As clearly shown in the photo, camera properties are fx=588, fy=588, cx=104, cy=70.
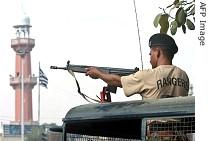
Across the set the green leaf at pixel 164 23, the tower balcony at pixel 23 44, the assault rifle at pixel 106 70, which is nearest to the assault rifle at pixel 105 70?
the assault rifle at pixel 106 70

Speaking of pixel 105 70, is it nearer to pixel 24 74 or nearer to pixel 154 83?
pixel 154 83

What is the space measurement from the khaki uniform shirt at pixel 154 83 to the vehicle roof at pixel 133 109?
0.29 m

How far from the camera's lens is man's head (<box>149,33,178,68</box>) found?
3.76 metres

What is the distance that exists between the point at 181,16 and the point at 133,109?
998 millimetres

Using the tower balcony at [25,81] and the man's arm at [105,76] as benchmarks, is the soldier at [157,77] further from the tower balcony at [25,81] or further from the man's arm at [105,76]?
the tower balcony at [25,81]

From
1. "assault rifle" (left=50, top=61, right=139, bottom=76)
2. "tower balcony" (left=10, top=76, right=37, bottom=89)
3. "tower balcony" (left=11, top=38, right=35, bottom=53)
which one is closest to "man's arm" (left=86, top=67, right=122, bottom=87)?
"assault rifle" (left=50, top=61, right=139, bottom=76)

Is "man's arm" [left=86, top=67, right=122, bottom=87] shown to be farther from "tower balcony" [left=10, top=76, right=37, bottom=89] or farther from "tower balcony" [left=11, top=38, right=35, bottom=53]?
"tower balcony" [left=11, top=38, right=35, bottom=53]

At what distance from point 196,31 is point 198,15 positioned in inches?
2.3

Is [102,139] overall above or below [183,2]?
below

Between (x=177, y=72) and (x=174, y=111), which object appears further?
(x=177, y=72)

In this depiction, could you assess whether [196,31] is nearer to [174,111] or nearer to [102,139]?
[174,111]

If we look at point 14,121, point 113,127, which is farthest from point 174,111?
point 14,121

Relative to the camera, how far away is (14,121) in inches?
3629

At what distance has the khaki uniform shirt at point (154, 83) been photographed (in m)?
3.51
